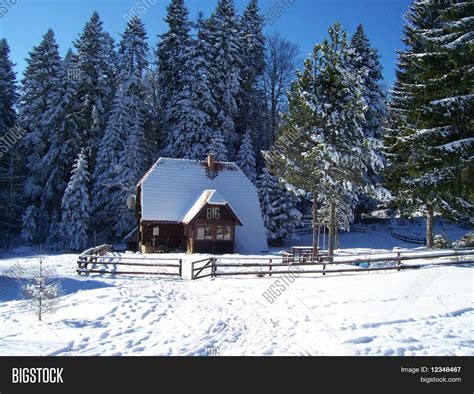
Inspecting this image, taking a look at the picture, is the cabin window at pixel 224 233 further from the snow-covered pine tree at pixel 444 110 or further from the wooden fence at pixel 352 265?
the snow-covered pine tree at pixel 444 110

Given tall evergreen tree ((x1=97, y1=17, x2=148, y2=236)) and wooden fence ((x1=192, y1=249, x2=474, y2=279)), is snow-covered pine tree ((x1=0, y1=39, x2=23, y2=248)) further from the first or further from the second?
wooden fence ((x1=192, y1=249, x2=474, y2=279))

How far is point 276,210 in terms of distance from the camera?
3581 cm

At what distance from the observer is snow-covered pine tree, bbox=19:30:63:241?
36125 millimetres

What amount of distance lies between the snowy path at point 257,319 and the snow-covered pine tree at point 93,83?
27.0m

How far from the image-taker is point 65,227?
108ft

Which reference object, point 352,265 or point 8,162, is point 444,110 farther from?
point 8,162

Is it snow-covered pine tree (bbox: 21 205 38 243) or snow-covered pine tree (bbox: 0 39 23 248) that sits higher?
snow-covered pine tree (bbox: 0 39 23 248)

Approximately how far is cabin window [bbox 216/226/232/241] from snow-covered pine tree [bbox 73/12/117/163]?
18.2m

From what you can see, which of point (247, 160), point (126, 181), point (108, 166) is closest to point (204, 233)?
point (126, 181)

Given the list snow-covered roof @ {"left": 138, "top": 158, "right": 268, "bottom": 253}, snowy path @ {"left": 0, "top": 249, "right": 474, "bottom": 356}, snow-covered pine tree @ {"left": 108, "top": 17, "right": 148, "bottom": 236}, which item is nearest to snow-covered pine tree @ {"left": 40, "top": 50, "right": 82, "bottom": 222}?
snow-covered pine tree @ {"left": 108, "top": 17, "right": 148, "bottom": 236}

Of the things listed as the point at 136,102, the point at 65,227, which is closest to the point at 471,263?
the point at 65,227

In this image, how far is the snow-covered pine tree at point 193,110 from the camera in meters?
39.3
